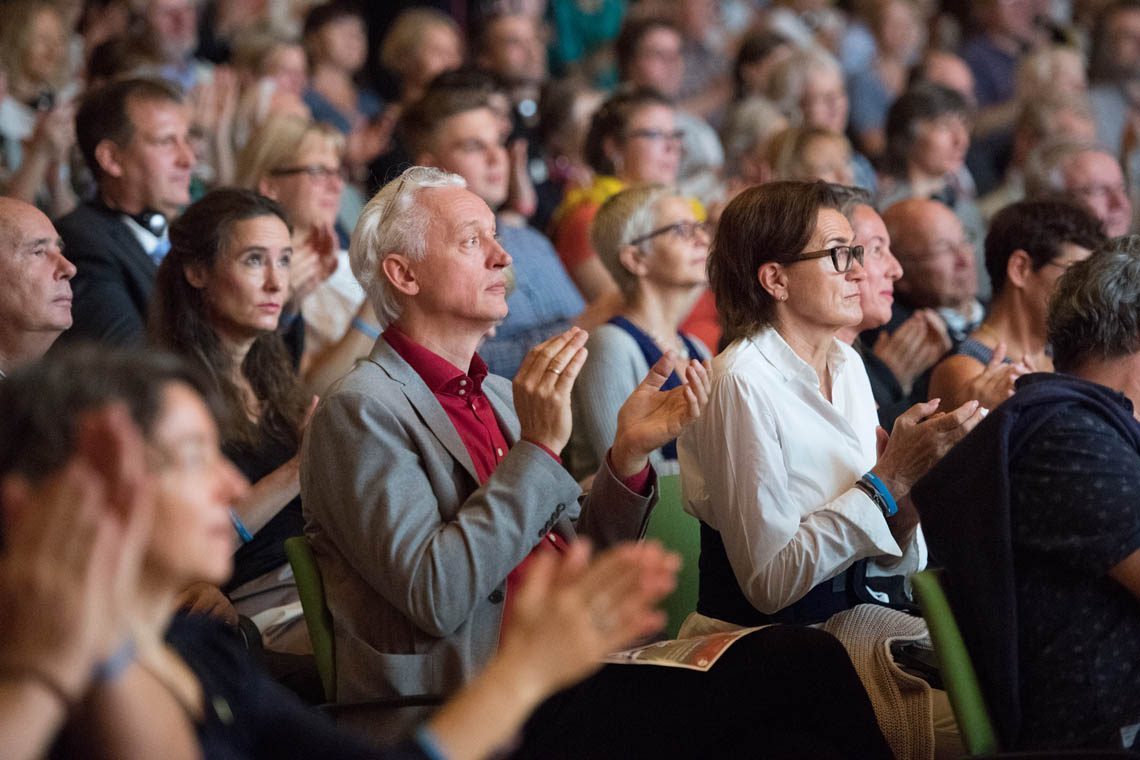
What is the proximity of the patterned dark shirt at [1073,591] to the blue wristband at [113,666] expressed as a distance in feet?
4.38

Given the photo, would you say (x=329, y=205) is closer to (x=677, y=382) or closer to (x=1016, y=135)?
(x=677, y=382)

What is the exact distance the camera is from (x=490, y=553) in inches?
90.9

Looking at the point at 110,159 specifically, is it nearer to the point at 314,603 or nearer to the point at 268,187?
the point at 268,187

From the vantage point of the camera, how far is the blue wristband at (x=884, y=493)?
2590mm

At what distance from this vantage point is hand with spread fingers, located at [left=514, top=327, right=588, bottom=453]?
2373 millimetres

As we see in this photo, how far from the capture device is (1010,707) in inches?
84.2

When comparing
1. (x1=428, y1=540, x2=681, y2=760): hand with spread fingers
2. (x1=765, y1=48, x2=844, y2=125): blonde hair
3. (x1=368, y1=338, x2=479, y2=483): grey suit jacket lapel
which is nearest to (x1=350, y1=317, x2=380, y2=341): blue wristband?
(x1=368, y1=338, x2=479, y2=483): grey suit jacket lapel

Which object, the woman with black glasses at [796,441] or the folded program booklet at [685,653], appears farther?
the woman with black glasses at [796,441]

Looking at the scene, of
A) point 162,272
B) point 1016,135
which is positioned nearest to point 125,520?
point 162,272

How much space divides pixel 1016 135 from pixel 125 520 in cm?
547

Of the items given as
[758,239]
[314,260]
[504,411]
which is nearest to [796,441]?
[758,239]

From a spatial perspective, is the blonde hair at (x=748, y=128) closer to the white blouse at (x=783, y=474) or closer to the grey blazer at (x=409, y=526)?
the white blouse at (x=783, y=474)

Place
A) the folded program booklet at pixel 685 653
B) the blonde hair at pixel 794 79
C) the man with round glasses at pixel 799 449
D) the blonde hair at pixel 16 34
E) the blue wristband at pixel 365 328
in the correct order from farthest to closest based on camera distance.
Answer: the blonde hair at pixel 794 79, the blonde hair at pixel 16 34, the blue wristband at pixel 365 328, the man with round glasses at pixel 799 449, the folded program booklet at pixel 685 653

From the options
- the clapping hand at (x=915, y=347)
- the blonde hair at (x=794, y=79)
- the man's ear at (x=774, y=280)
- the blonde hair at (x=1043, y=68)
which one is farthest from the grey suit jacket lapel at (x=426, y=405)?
the blonde hair at (x=1043, y=68)
